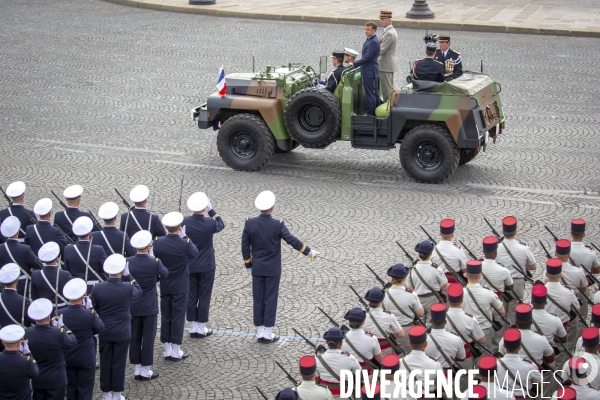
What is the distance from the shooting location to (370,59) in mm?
15031

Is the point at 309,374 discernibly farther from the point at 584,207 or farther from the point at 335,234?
the point at 584,207

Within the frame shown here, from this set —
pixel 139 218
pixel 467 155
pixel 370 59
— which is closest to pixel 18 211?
pixel 139 218

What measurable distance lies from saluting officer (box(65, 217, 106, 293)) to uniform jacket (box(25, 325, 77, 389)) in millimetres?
1284

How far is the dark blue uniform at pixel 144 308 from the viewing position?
9664mm

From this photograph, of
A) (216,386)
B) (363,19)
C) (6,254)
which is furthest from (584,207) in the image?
(363,19)

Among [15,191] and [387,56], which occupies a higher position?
[387,56]

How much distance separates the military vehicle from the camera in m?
14.9

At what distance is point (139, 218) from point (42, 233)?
3.39 feet

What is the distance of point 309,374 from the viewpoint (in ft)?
25.1

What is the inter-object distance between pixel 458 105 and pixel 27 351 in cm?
849

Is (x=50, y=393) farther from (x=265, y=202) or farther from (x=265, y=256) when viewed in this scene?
(x=265, y=202)

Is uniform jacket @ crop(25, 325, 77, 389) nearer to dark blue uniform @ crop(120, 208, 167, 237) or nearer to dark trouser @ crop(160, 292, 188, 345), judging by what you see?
dark trouser @ crop(160, 292, 188, 345)

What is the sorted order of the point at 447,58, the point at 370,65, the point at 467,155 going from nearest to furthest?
the point at 370,65, the point at 467,155, the point at 447,58

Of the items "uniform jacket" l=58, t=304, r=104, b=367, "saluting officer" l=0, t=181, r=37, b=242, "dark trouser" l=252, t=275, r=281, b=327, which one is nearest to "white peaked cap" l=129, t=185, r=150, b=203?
"saluting officer" l=0, t=181, r=37, b=242
